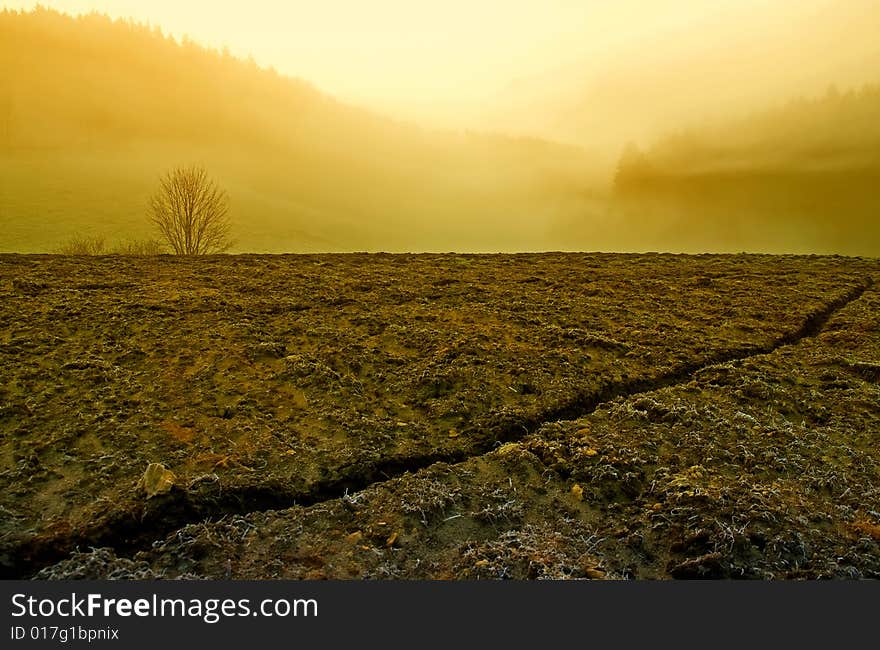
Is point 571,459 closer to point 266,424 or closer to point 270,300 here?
point 266,424

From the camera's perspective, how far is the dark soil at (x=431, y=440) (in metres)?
1.46

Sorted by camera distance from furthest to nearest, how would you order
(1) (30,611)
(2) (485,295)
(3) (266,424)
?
1. (2) (485,295)
2. (3) (266,424)
3. (1) (30,611)

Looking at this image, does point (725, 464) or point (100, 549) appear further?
point (725, 464)

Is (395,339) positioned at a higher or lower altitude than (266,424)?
Result: higher

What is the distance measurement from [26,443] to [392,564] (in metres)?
1.39

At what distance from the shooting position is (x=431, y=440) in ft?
6.80

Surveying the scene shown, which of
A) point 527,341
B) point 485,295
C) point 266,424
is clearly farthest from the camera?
point 485,295

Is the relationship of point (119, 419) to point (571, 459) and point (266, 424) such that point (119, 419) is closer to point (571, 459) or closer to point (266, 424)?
point (266, 424)

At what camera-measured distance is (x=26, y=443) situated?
1969 mm

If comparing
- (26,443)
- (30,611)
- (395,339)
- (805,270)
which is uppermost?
(805,270)

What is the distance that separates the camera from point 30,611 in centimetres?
124

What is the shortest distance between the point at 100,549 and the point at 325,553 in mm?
529

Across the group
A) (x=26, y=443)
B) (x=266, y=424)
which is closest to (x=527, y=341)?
(x=266, y=424)

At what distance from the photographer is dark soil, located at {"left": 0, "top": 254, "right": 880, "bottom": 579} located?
4.77 feet
